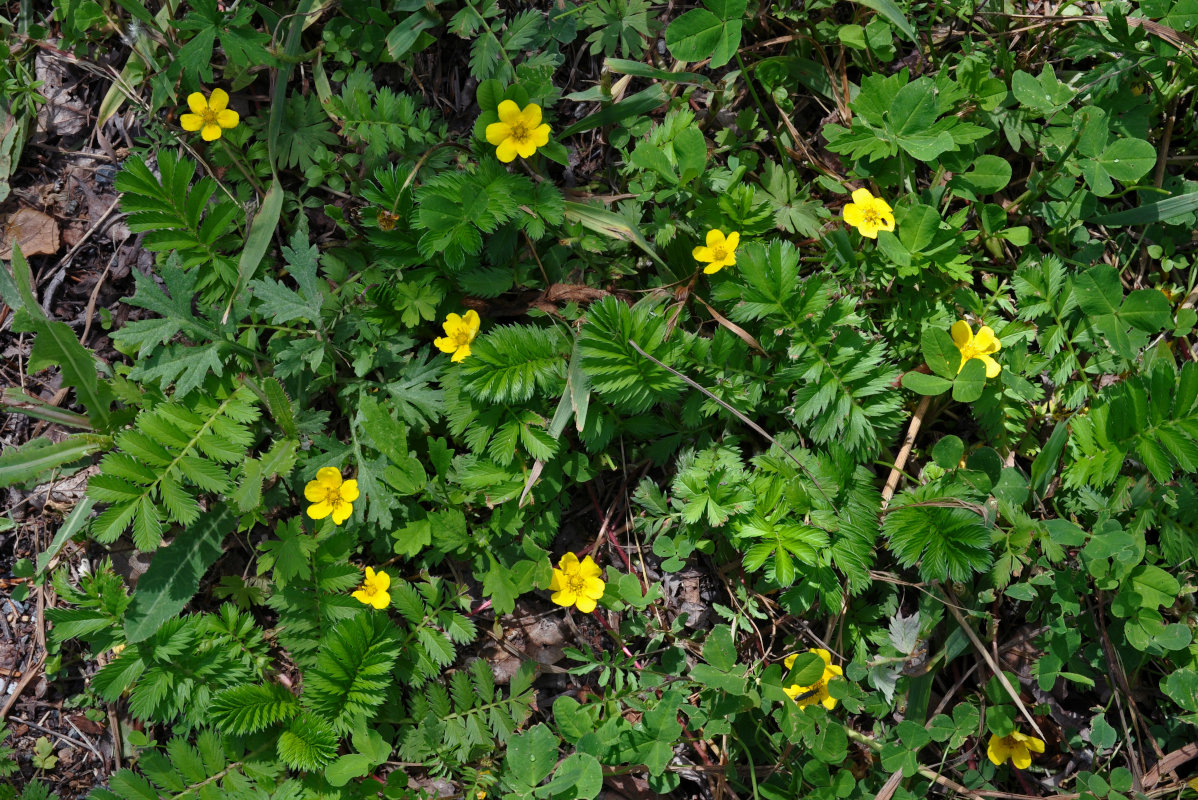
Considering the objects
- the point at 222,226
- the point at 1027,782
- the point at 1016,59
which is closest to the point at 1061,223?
the point at 1016,59

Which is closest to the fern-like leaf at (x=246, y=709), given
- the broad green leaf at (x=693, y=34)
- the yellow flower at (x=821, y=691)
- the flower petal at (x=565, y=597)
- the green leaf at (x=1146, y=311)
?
the flower petal at (x=565, y=597)

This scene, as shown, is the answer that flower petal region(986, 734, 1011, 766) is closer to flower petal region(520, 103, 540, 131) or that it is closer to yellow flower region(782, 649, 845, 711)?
yellow flower region(782, 649, 845, 711)

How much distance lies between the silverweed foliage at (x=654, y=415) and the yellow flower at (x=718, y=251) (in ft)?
0.05

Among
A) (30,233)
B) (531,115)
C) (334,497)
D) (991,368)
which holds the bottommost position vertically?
(334,497)

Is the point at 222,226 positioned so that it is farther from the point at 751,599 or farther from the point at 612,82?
the point at 751,599

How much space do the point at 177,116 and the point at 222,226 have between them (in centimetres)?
79

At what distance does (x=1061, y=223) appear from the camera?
3316mm

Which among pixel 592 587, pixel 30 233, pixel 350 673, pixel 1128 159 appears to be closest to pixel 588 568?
pixel 592 587

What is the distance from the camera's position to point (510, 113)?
302 cm

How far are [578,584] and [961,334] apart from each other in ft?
5.71

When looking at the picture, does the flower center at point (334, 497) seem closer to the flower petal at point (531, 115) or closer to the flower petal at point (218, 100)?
the flower petal at point (531, 115)

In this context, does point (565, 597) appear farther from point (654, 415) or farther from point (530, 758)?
point (654, 415)

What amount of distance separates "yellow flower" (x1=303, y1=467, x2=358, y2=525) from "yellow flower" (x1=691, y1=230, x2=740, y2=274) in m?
1.57

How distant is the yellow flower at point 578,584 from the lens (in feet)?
10.1
